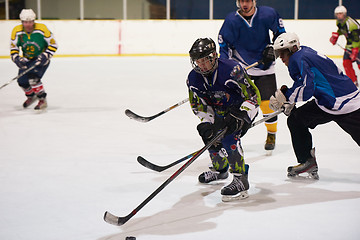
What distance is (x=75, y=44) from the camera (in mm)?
11000

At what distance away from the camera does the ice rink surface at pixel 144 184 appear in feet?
8.10

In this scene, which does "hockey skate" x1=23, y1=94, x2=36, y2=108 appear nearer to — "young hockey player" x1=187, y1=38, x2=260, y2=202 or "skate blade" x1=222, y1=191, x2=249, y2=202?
"young hockey player" x1=187, y1=38, x2=260, y2=202

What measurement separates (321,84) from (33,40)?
362 centimetres

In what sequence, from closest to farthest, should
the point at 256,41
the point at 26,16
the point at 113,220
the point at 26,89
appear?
1. the point at 113,220
2. the point at 256,41
3. the point at 26,16
4. the point at 26,89

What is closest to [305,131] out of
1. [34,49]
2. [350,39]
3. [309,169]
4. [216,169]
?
[309,169]

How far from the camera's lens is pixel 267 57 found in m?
3.95

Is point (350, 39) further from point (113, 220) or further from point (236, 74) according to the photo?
point (113, 220)

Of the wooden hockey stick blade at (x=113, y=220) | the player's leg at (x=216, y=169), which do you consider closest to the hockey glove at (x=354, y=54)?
the player's leg at (x=216, y=169)

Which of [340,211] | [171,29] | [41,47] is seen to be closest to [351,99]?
[340,211]

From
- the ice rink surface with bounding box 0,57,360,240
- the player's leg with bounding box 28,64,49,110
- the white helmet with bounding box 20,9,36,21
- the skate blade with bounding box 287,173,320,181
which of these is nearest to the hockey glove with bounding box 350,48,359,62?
the ice rink surface with bounding box 0,57,360,240

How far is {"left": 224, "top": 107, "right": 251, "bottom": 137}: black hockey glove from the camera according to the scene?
8.87ft

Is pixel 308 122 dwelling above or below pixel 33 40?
below

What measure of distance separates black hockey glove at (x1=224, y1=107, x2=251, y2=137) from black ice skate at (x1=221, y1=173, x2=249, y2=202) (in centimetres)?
31

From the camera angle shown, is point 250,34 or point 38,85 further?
point 38,85
